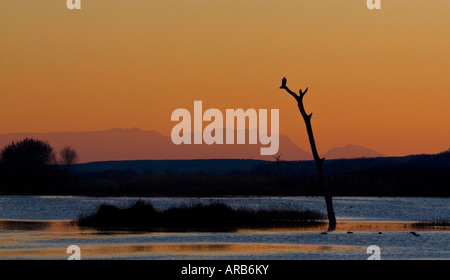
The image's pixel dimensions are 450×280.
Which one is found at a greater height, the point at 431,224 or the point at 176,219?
the point at 176,219

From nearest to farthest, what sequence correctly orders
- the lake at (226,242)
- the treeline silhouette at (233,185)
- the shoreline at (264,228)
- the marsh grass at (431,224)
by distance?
the lake at (226,242)
the shoreline at (264,228)
the marsh grass at (431,224)
the treeline silhouette at (233,185)

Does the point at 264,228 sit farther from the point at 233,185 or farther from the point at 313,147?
the point at 233,185

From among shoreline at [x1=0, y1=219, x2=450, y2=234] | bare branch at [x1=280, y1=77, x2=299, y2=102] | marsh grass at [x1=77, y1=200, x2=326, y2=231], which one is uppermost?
bare branch at [x1=280, y1=77, x2=299, y2=102]

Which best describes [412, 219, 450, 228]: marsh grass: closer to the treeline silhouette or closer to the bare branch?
the bare branch

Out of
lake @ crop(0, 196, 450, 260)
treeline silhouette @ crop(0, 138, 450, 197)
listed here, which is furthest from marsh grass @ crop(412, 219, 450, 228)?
treeline silhouette @ crop(0, 138, 450, 197)

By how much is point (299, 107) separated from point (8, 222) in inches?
568

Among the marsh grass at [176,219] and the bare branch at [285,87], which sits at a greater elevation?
the bare branch at [285,87]

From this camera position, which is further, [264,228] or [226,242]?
[264,228]

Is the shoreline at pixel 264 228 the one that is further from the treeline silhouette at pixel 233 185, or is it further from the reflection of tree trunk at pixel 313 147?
the treeline silhouette at pixel 233 185

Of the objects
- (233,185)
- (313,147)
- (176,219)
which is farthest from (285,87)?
(233,185)

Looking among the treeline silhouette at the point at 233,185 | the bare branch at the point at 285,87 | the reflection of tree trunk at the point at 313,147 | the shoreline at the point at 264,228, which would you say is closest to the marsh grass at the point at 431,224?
the shoreline at the point at 264,228

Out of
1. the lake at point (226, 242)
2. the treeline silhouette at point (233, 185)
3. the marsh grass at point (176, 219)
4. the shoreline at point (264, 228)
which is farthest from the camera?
the treeline silhouette at point (233, 185)

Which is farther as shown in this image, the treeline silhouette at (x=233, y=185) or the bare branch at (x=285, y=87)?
the treeline silhouette at (x=233, y=185)
